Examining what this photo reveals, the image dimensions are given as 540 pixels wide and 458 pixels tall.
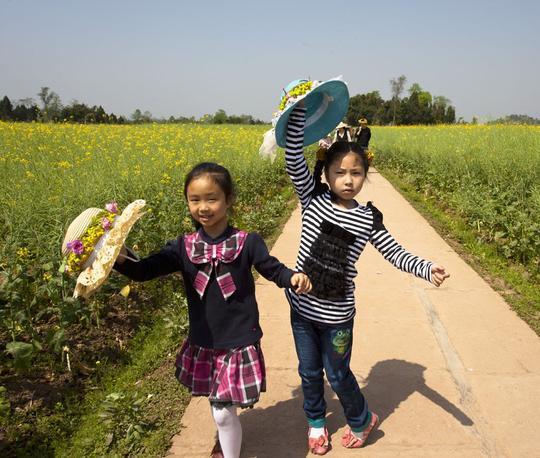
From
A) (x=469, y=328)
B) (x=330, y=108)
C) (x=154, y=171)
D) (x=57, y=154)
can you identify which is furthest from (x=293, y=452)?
(x=57, y=154)

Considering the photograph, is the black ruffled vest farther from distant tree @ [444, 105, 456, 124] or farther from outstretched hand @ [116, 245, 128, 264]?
distant tree @ [444, 105, 456, 124]

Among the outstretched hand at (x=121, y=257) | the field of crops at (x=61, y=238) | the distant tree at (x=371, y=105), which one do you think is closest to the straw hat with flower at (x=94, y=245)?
the outstretched hand at (x=121, y=257)

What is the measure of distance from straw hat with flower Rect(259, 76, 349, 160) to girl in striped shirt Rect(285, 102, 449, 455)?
0.07 meters

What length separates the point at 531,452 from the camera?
8.33ft

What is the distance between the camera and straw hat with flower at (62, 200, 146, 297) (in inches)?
75.2

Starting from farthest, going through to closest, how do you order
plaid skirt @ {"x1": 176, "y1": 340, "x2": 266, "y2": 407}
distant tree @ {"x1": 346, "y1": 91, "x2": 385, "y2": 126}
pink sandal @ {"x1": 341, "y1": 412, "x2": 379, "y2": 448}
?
distant tree @ {"x1": 346, "y1": 91, "x2": 385, "y2": 126}
pink sandal @ {"x1": 341, "y1": 412, "x2": 379, "y2": 448}
plaid skirt @ {"x1": 176, "y1": 340, "x2": 266, "y2": 407}

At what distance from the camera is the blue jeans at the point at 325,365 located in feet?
7.89

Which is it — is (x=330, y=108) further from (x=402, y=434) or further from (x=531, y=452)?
(x=531, y=452)

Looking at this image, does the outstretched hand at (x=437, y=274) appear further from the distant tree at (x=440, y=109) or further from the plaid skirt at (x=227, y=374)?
the distant tree at (x=440, y=109)

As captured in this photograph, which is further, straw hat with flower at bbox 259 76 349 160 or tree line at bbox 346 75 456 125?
tree line at bbox 346 75 456 125

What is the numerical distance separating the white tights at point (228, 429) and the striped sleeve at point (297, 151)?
110 cm

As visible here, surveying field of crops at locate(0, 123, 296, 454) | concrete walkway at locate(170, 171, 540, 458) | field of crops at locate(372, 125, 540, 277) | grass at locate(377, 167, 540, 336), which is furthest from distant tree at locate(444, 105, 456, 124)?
concrete walkway at locate(170, 171, 540, 458)

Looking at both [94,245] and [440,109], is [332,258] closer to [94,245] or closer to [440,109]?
[94,245]

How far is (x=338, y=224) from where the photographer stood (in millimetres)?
2377
